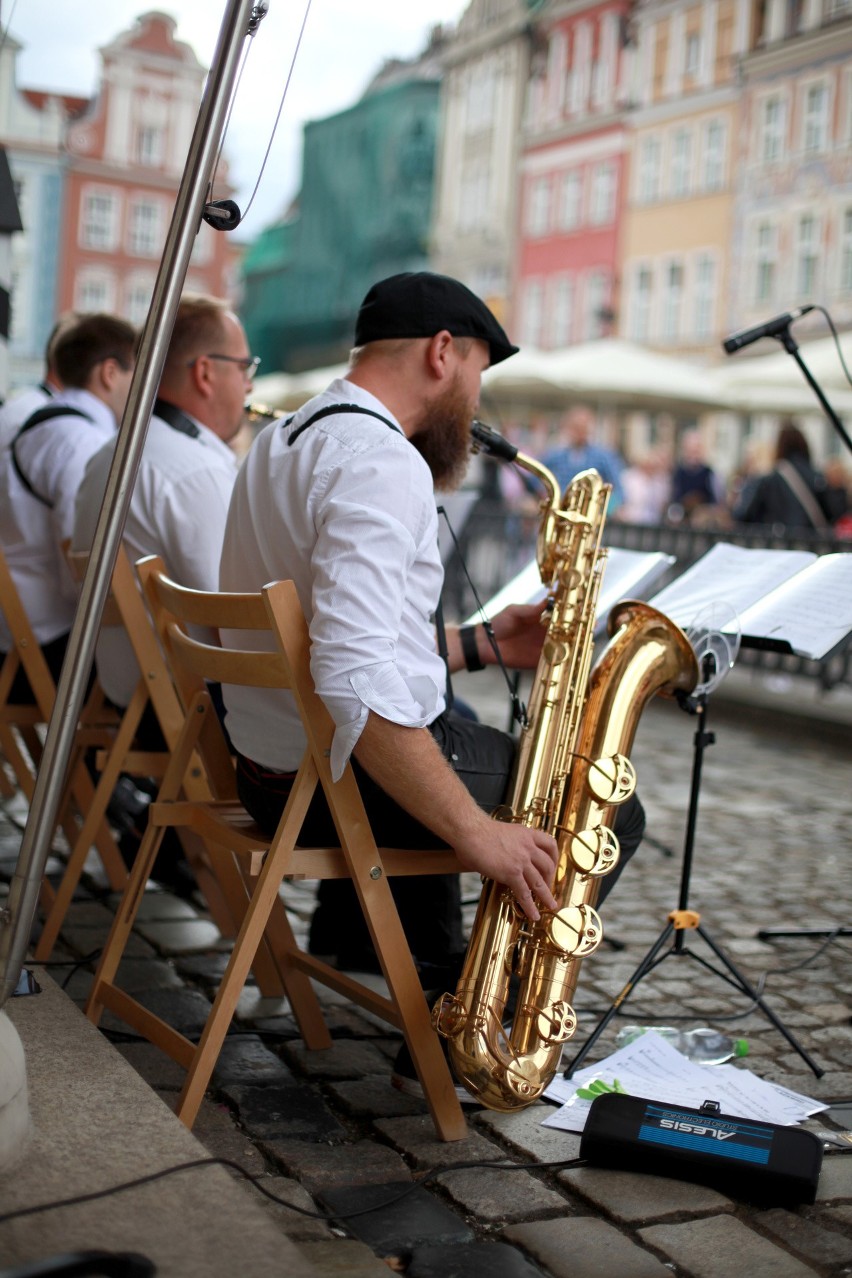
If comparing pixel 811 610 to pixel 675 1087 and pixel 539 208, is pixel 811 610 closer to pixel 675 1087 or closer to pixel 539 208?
pixel 675 1087

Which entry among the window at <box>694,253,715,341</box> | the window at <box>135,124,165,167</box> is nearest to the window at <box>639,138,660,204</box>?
the window at <box>694,253,715,341</box>

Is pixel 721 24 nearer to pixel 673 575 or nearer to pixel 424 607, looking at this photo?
pixel 673 575

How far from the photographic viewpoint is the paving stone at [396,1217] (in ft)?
7.64

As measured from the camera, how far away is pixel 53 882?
174 inches

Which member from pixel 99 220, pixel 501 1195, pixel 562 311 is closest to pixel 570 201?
pixel 562 311

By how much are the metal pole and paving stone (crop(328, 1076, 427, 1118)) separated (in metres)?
0.84

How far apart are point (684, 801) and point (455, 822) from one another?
380 centimetres

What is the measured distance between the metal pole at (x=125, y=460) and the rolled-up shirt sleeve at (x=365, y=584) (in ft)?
1.27

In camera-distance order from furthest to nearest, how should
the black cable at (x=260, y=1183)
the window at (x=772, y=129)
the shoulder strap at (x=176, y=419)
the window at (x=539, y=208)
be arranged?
the window at (x=539, y=208) < the window at (x=772, y=129) < the shoulder strap at (x=176, y=419) < the black cable at (x=260, y=1183)

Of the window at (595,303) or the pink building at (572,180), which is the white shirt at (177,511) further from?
the window at (595,303)

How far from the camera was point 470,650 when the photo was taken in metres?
3.51

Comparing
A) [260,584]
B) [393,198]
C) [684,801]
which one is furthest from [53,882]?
[393,198]

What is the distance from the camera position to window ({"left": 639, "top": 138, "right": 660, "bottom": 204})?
26.5 metres

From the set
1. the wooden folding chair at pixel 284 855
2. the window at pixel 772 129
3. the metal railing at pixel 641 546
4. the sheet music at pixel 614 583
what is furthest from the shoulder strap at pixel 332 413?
the window at pixel 772 129
